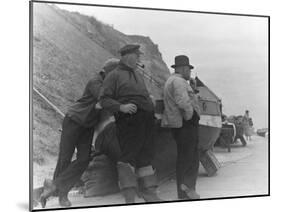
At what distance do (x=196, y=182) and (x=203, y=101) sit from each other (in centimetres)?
81

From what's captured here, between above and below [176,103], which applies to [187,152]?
below

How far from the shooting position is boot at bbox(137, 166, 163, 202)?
5.23 metres

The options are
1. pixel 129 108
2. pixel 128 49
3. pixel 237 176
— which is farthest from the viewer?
pixel 237 176

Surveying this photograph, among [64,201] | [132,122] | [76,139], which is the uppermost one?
[132,122]

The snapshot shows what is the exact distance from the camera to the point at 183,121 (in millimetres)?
5418

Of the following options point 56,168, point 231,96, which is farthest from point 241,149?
point 56,168

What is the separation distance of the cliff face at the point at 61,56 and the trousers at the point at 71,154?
0.27 feet

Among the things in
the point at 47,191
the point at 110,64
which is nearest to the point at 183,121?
the point at 110,64

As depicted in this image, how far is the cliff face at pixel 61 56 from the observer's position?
4.96 meters

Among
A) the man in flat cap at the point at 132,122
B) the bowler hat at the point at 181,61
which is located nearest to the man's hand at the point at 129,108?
the man in flat cap at the point at 132,122

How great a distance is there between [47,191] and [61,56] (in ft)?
3.99

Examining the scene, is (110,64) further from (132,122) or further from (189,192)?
(189,192)

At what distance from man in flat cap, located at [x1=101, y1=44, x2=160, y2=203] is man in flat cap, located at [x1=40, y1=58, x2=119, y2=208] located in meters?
0.13

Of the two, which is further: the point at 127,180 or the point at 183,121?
the point at 183,121
